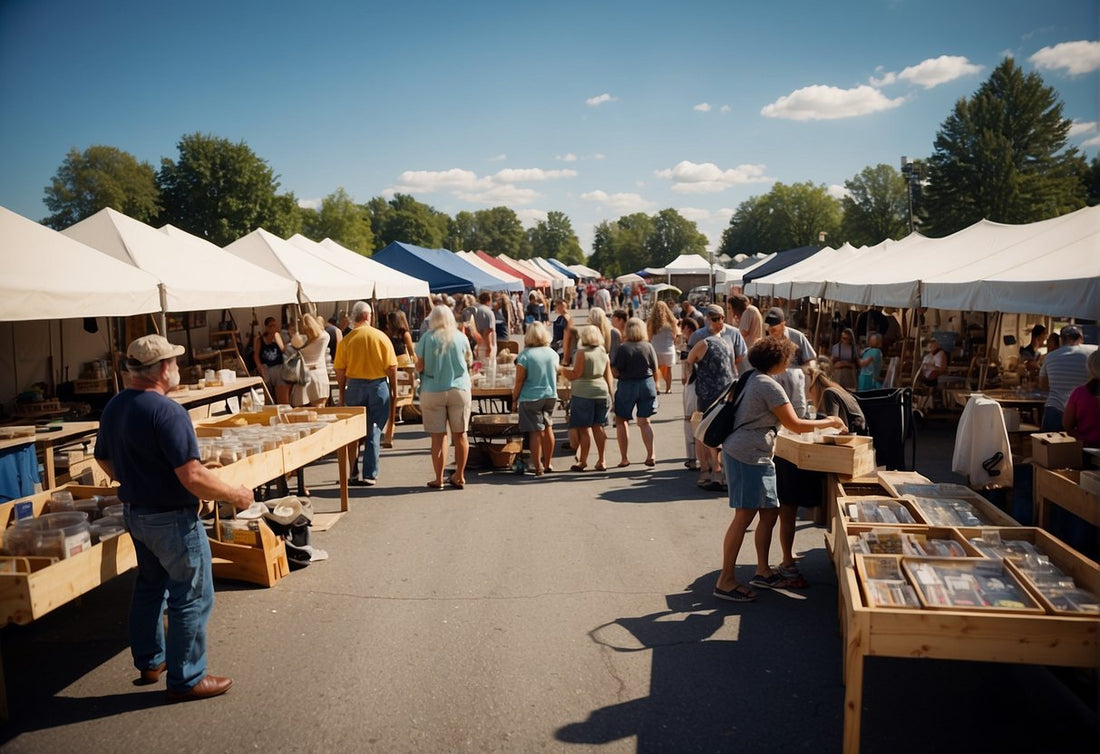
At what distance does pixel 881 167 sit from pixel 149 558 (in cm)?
9945

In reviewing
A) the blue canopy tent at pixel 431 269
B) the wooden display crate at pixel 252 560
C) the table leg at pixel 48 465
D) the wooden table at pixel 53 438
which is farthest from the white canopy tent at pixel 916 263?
the table leg at pixel 48 465

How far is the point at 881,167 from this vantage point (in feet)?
298

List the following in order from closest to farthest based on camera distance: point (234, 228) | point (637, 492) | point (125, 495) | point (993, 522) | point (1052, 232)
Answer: point (125, 495) < point (993, 522) < point (637, 492) < point (1052, 232) < point (234, 228)

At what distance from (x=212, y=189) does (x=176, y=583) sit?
53.1 m

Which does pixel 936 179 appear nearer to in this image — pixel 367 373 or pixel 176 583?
pixel 367 373

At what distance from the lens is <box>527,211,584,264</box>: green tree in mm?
145250

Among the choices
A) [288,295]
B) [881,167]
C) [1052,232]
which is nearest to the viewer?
[1052,232]

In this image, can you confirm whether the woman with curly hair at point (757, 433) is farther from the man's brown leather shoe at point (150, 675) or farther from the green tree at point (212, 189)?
the green tree at point (212, 189)

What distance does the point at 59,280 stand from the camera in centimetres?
734

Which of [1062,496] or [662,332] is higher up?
[662,332]

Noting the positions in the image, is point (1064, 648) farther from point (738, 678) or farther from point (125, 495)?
point (125, 495)

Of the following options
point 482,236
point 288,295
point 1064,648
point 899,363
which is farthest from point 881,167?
point 1064,648

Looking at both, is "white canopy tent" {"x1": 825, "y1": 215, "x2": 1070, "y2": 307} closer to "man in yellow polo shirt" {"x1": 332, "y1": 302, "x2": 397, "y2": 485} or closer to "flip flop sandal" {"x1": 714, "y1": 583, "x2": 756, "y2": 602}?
"flip flop sandal" {"x1": 714, "y1": 583, "x2": 756, "y2": 602}

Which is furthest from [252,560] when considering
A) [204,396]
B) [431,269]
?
[431,269]
